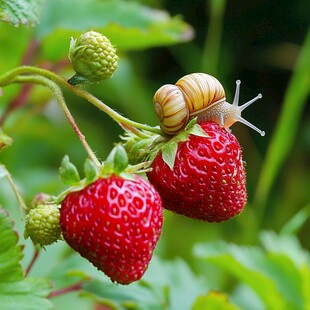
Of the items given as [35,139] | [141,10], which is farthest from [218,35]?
[141,10]

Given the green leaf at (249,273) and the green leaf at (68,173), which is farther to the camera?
the green leaf at (249,273)

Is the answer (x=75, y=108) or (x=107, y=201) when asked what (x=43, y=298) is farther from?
(x=75, y=108)

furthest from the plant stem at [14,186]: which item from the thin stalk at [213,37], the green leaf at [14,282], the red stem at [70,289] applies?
the thin stalk at [213,37]

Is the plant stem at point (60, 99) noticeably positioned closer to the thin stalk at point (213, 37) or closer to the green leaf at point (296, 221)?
the green leaf at point (296, 221)

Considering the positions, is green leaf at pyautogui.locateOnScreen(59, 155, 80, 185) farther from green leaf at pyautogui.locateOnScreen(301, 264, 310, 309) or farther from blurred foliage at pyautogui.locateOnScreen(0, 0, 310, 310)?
green leaf at pyautogui.locateOnScreen(301, 264, 310, 309)

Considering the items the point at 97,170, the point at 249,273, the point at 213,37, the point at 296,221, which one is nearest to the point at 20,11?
the point at 97,170

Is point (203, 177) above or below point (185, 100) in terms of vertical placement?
below

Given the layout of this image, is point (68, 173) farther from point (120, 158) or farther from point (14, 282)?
point (14, 282)
